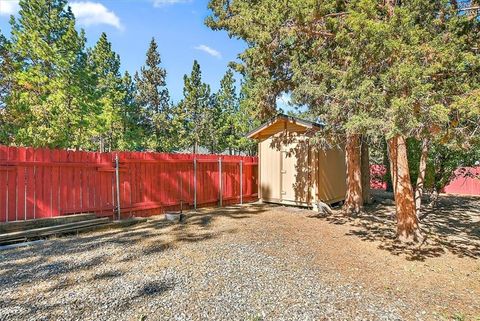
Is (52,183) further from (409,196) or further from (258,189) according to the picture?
(409,196)

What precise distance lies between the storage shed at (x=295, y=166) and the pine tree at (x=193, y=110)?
52.4 ft

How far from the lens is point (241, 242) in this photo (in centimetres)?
541

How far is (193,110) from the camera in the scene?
25.5 m

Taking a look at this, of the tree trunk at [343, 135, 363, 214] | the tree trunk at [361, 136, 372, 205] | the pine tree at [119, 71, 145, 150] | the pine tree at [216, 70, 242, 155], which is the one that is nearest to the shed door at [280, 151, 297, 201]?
the tree trunk at [343, 135, 363, 214]

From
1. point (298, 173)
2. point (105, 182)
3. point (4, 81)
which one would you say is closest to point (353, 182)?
point (298, 173)

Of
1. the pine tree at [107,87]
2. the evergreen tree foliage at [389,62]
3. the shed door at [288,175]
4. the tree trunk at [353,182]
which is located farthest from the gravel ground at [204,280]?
the pine tree at [107,87]

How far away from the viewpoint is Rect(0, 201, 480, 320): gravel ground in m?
2.93

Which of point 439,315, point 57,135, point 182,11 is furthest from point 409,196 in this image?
point 57,135

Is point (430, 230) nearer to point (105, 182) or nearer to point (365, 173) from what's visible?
point (365, 173)

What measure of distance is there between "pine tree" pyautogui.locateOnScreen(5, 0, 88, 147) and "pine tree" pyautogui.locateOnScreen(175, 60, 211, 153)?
9.94 metres

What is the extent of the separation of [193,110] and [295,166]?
17714mm

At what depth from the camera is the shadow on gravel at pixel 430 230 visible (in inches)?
210

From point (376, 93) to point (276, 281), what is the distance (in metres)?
3.10

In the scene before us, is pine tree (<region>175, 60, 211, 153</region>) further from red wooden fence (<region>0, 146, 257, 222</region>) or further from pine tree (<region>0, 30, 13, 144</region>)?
red wooden fence (<region>0, 146, 257, 222</region>)
